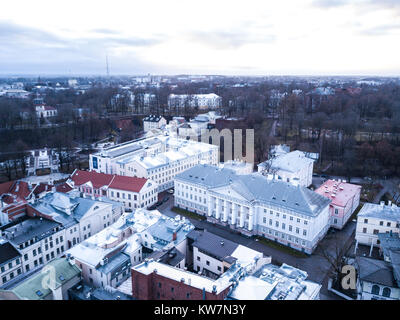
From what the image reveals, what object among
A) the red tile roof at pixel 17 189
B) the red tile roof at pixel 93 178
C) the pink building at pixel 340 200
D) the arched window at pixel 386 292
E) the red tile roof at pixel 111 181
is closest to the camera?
the arched window at pixel 386 292

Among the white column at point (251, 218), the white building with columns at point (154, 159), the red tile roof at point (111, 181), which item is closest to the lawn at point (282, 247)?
the white column at point (251, 218)

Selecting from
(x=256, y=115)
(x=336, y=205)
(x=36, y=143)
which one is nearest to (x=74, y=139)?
(x=36, y=143)

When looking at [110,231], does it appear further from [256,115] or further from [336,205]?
[256,115]

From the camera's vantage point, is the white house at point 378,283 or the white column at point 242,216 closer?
the white house at point 378,283

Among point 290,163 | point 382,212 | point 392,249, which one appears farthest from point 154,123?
point 392,249

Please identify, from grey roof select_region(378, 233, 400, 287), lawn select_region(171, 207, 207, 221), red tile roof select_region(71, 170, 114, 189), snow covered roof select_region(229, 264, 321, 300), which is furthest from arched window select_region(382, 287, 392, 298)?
red tile roof select_region(71, 170, 114, 189)

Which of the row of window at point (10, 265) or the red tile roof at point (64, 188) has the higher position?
the red tile roof at point (64, 188)

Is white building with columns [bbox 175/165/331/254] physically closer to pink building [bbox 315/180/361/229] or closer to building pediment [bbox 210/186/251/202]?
building pediment [bbox 210/186/251/202]

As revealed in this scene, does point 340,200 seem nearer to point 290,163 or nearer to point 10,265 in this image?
point 290,163

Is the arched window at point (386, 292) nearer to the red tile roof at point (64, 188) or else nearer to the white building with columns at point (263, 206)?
the white building with columns at point (263, 206)
